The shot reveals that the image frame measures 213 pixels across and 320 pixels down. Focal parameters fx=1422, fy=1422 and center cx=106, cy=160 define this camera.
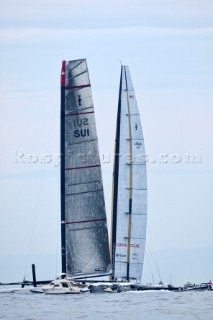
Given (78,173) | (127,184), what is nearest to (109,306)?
(78,173)

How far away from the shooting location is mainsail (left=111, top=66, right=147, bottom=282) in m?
86.9

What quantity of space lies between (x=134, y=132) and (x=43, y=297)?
12823 mm

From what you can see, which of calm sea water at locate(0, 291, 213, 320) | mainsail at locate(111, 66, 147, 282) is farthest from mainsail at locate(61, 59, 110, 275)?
mainsail at locate(111, 66, 147, 282)

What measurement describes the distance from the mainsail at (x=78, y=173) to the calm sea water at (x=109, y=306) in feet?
10.6

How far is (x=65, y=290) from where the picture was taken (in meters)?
80.1

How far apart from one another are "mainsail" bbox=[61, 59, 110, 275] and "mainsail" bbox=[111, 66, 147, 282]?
14.4ft

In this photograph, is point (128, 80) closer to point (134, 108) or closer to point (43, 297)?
point (134, 108)

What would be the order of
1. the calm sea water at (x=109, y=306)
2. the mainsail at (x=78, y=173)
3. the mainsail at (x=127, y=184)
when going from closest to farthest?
the calm sea water at (x=109, y=306) → the mainsail at (x=78, y=173) → the mainsail at (x=127, y=184)

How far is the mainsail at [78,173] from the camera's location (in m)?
81.5

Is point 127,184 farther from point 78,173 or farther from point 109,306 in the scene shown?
point 109,306

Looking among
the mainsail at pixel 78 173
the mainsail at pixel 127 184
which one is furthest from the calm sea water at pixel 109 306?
the mainsail at pixel 127 184

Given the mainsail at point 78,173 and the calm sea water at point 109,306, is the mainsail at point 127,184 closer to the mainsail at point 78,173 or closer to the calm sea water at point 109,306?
the calm sea water at point 109,306

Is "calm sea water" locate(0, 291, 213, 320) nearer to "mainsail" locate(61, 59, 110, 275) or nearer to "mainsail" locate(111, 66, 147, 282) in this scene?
"mainsail" locate(61, 59, 110, 275)

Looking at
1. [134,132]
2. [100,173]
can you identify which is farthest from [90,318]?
[134,132]
